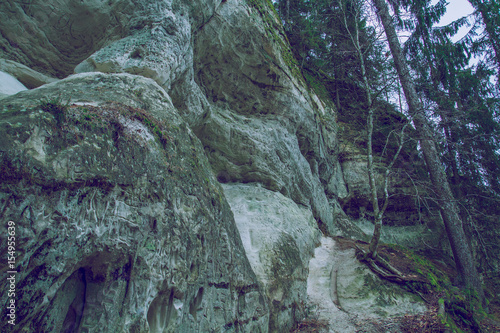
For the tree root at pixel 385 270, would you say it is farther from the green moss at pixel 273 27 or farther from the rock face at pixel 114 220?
the green moss at pixel 273 27

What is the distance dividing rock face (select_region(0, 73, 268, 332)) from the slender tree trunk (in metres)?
6.69

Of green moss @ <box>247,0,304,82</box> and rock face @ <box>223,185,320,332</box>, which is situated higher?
A: green moss @ <box>247,0,304,82</box>

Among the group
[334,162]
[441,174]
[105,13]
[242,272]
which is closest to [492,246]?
[441,174]

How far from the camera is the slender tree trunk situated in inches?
331

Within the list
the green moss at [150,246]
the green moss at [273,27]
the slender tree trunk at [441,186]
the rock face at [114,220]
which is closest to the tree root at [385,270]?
the slender tree trunk at [441,186]

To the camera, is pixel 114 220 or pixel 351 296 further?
pixel 351 296

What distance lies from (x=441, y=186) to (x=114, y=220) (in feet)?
32.6

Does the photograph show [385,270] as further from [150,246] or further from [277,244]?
[150,246]

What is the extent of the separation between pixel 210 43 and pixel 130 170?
18.2ft

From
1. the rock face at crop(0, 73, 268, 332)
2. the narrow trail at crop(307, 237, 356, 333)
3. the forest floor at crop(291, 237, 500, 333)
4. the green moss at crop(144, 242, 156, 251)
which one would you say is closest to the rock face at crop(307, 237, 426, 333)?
the narrow trail at crop(307, 237, 356, 333)

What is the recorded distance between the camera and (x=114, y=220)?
3.14 metres

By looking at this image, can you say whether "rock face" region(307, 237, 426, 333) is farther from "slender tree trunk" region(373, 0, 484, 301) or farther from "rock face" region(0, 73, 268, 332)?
"slender tree trunk" region(373, 0, 484, 301)

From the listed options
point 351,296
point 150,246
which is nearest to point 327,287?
point 351,296

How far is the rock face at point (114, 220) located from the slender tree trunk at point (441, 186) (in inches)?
263
